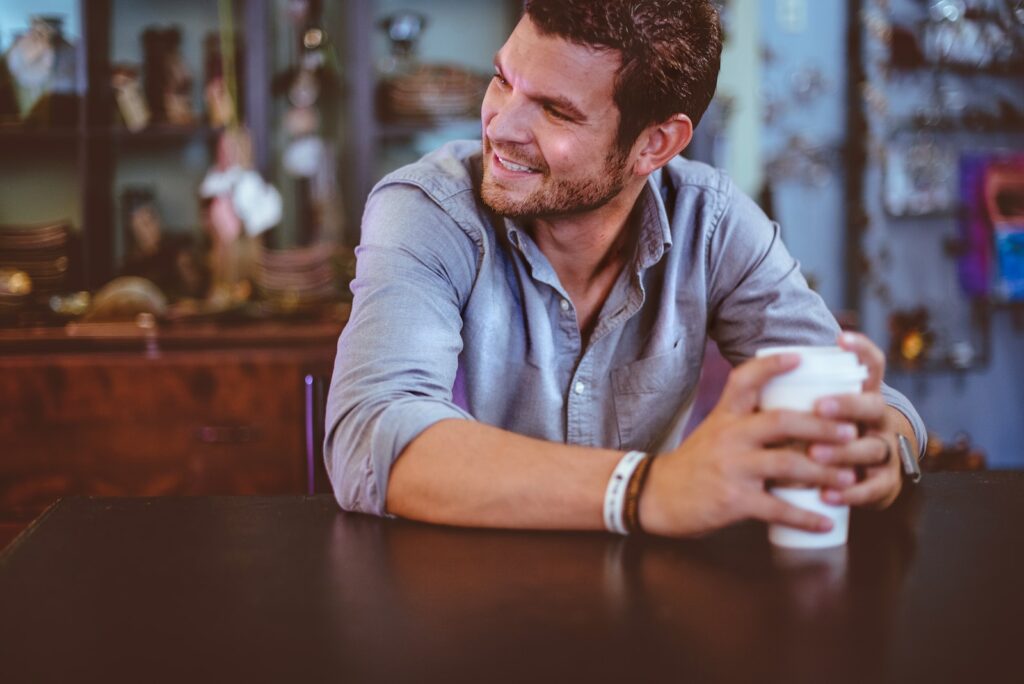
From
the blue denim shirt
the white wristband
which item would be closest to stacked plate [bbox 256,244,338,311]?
the blue denim shirt

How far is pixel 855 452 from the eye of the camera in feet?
3.02

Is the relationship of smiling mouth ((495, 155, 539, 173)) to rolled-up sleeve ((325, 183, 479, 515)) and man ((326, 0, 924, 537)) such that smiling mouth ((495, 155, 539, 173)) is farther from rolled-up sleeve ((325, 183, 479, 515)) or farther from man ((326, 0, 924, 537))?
rolled-up sleeve ((325, 183, 479, 515))

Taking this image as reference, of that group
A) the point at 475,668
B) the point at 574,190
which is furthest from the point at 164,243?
the point at 475,668

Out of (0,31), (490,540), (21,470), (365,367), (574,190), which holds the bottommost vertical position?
(21,470)

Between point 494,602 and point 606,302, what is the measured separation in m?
0.82

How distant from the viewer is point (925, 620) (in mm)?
778

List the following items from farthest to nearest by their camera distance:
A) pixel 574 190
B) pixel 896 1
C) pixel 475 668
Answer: pixel 896 1 → pixel 574 190 → pixel 475 668

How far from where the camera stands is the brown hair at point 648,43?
142cm

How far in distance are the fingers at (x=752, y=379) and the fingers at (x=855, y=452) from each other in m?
0.07

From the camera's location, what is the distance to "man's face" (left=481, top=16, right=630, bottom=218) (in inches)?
56.1

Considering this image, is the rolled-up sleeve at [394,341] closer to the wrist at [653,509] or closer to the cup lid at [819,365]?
the wrist at [653,509]

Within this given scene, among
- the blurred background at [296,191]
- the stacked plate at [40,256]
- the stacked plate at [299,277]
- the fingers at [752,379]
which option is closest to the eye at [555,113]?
the fingers at [752,379]

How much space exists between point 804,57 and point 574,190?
3.04 meters

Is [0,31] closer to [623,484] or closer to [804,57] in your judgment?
[804,57]
